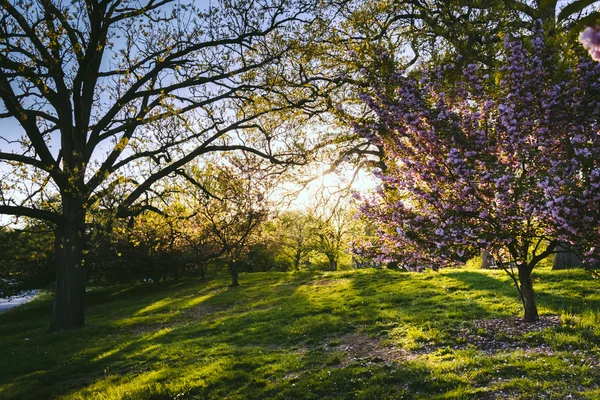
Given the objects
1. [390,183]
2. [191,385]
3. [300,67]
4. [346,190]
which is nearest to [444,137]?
[390,183]

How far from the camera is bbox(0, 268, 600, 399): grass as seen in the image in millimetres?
6777

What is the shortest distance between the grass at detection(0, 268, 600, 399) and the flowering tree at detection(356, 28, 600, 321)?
198cm

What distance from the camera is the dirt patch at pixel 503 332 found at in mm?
8250

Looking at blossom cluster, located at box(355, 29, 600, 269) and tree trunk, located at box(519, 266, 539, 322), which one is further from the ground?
blossom cluster, located at box(355, 29, 600, 269)

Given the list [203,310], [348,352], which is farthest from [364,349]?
[203,310]

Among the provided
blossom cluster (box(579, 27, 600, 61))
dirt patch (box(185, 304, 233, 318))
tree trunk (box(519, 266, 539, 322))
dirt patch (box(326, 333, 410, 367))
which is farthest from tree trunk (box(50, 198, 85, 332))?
blossom cluster (box(579, 27, 600, 61))

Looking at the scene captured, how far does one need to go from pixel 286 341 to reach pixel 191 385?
3.91m

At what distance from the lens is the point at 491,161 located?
23.7 ft

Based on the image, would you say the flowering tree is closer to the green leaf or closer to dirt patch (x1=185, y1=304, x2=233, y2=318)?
the green leaf

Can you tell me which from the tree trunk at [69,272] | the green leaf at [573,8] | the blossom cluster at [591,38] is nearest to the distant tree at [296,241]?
the tree trunk at [69,272]

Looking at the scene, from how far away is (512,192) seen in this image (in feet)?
22.5

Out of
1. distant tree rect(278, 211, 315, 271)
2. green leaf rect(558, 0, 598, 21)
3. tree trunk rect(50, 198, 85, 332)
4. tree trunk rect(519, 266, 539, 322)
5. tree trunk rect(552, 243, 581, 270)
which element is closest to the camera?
green leaf rect(558, 0, 598, 21)

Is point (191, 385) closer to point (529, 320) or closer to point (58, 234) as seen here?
point (529, 320)

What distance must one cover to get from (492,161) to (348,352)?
550 centimetres
